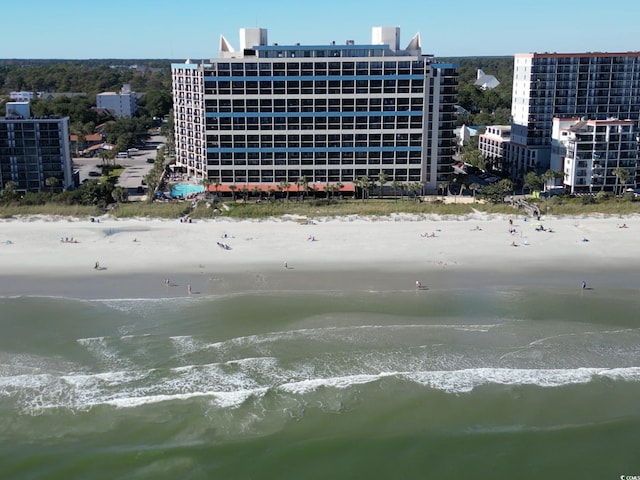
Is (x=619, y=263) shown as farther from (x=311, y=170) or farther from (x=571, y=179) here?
(x=311, y=170)

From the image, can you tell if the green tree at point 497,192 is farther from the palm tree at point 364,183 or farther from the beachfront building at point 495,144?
the beachfront building at point 495,144

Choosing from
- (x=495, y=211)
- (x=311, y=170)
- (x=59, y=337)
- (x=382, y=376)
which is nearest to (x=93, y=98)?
(x=311, y=170)

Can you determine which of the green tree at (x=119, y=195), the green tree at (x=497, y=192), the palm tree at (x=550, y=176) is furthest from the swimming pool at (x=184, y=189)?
the palm tree at (x=550, y=176)

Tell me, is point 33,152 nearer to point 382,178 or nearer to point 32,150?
point 32,150

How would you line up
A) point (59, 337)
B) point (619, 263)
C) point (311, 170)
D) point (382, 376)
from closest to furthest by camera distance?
point (382, 376), point (59, 337), point (619, 263), point (311, 170)

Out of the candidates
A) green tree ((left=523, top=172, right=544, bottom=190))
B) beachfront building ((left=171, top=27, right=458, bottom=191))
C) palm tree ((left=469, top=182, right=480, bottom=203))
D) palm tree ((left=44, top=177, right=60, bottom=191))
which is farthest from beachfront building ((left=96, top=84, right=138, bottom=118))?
green tree ((left=523, top=172, right=544, bottom=190))
